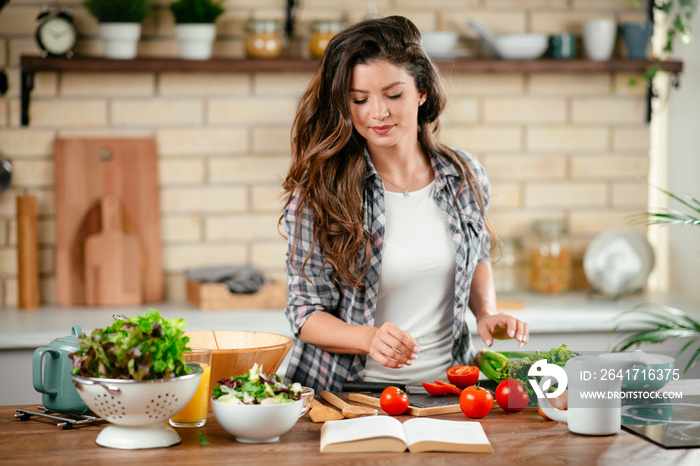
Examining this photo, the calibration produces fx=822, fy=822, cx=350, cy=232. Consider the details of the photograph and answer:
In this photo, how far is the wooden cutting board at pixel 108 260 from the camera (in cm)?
328

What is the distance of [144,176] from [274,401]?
2095 mm

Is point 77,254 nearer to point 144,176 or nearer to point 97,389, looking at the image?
point 144,176

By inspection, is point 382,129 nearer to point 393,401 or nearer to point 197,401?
point 393,401

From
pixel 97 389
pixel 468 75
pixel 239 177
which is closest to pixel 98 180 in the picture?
pixel 239 177

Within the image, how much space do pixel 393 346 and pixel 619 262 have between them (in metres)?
1.91

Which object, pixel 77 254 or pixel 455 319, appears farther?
pixel 77 254

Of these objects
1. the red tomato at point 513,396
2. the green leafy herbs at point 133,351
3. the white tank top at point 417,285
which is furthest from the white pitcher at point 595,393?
the green leafy herbs at point 133,351

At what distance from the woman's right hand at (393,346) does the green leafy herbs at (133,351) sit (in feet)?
1.54

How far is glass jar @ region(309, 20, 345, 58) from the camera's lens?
326cm

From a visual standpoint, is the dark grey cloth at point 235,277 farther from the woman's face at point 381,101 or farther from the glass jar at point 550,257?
the woman's face at point 381,101

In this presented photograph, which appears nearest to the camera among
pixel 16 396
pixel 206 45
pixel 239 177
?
pixel 16 396

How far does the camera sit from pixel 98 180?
333 cm

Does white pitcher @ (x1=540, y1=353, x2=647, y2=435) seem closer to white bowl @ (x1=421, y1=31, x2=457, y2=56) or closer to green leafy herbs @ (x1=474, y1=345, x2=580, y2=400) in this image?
green leafy herbs @ (x1=474, y1=345, x2=580, y2=400)

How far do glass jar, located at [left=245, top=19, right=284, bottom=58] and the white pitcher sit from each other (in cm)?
211
